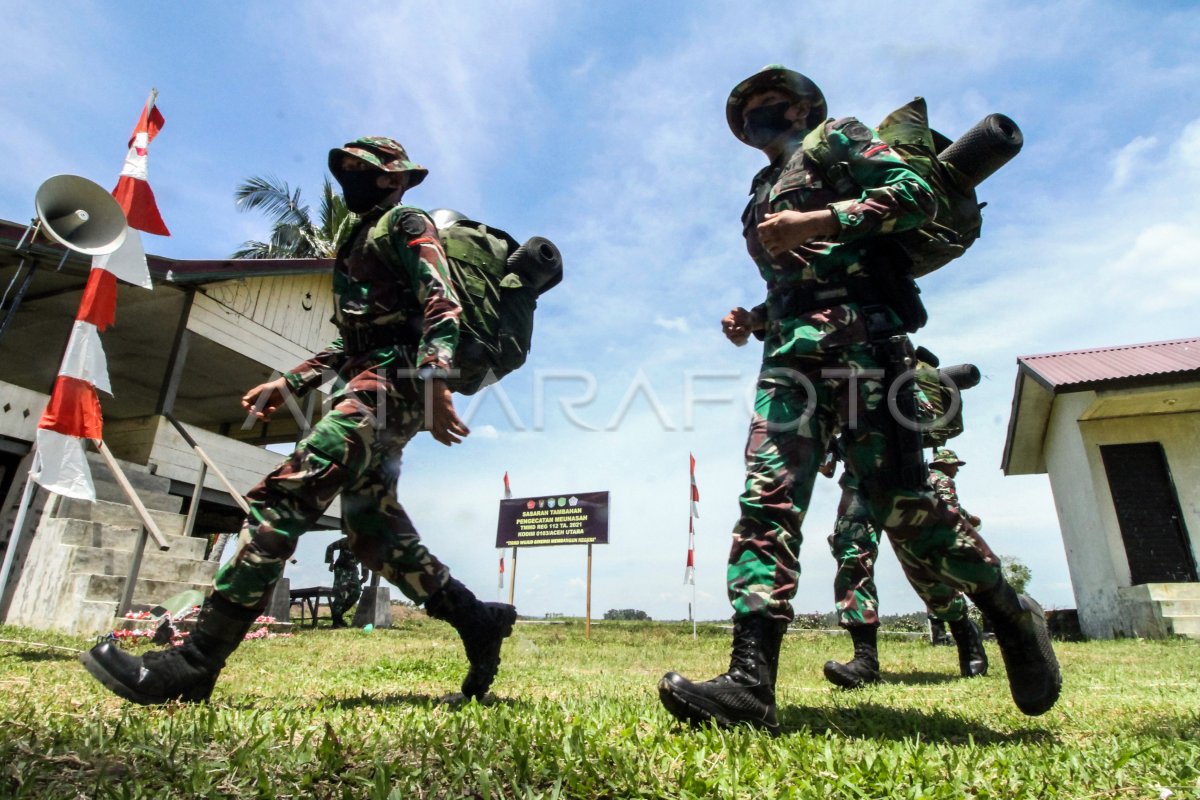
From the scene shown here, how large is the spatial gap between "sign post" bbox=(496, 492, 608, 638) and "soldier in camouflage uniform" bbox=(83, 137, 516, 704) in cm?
892

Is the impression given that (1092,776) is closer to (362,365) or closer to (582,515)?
(362,365)

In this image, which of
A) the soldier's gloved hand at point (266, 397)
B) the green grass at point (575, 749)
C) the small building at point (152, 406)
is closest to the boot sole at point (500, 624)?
the green grass at point (575, 749)

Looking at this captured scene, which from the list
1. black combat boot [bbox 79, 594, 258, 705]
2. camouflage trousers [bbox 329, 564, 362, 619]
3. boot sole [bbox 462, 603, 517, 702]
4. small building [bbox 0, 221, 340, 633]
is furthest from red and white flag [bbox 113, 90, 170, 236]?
boot sole [bbox 462, 603, 517, 702]

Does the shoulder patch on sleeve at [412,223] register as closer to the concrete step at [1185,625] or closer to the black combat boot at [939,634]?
the black combat boot at [939,634]

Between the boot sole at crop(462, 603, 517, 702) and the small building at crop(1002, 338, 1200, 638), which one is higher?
the small building at crop(1002, 338, 1200, 638)

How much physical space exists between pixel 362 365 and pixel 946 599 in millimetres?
2613

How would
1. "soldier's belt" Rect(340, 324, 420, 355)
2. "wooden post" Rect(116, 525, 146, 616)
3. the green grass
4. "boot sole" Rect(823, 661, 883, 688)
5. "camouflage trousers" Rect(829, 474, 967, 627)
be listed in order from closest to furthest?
1. the green grass
2. "soldier's belt" Rect(340, 324, 420, 355)
3. "boot sole" Rect(823, 661, 883, 688)
4. "camouflage trousers" Rect(829, 474, 967, 627)
5. "wooden post" Rect(116, 525, 146, 616)

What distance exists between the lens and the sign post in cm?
1193

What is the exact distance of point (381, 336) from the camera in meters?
2.94

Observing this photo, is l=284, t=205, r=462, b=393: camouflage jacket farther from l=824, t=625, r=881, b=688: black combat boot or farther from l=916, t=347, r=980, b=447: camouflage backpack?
l=916, t=347, r=980, b=447: camouflage backpack

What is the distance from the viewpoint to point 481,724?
1861mm

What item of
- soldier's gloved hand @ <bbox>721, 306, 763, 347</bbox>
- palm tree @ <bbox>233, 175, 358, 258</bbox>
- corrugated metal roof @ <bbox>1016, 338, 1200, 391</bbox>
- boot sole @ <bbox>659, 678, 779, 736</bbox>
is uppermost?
palm tree @ <bbox>233, 175, 358, 258</bbox>

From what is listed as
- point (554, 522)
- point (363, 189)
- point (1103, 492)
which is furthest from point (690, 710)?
point (1103, 492)

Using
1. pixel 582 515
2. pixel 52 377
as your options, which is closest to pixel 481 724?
pixel 582 515
